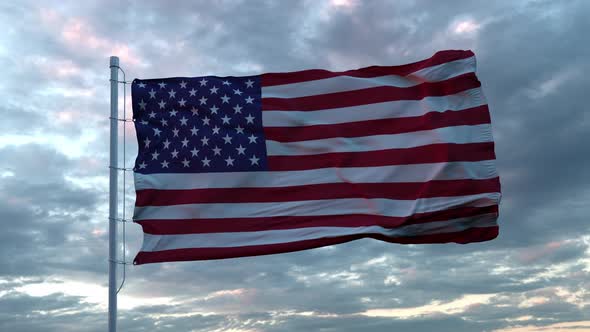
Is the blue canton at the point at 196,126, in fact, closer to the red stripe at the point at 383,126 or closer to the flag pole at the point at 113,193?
the red stripe at the point at 383,126

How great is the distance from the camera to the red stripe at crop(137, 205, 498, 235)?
14500 millimetres

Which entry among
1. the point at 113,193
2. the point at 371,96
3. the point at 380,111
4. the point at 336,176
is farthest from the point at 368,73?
the point at 113,193

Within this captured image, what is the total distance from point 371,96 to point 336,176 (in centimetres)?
197

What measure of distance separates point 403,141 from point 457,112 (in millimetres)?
1320

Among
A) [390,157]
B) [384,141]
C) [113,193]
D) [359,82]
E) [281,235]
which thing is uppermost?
[359,82]

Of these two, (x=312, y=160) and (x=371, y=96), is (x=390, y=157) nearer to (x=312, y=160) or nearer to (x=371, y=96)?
(x=371, y=96)

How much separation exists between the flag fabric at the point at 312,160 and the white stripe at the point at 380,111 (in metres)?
0.02

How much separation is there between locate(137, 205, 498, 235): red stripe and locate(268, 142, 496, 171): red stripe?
3.55ft

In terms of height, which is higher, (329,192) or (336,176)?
(336,176)

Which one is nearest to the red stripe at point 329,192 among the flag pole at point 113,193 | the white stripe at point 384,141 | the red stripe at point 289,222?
the red stripe at point 289,222

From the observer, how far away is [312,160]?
15320mm

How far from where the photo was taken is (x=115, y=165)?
14.0m

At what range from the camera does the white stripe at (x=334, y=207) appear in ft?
48.3

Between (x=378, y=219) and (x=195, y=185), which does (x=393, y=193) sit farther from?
(x=195, y=185)
